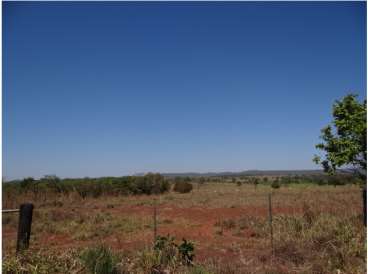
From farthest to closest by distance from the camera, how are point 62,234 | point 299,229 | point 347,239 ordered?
1. point 62,234
2. point 299,229
3. point 347,239

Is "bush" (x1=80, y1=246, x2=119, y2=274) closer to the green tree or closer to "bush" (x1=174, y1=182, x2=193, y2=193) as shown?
the green tree

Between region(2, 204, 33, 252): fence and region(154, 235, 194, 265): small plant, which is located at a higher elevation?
Answer: region(2, 204, 33, 252): fence

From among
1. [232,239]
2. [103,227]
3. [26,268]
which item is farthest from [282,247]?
[103,227]

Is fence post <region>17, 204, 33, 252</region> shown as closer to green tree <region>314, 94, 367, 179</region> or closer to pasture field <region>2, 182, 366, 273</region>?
pasture field <region>2, 182, 366, 273</region>

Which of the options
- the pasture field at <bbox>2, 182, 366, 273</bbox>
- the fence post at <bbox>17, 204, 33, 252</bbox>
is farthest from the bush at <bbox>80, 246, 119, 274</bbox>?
the fence post at <bbox>17, 204, 33, 252</bbox>

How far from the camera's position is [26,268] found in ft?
15.6

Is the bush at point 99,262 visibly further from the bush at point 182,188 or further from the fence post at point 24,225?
the bush at point 182,188

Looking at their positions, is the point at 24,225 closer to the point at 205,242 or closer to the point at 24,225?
the point at 24,225

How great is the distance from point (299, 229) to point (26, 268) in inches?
246

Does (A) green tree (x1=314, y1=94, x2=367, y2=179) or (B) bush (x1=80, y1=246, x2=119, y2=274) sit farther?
(A) green tree (x1=314, y1=94, x2=367, y2=179)

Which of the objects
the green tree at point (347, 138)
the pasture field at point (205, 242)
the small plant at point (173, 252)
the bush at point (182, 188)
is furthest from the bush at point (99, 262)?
the bush at point (182, 188)

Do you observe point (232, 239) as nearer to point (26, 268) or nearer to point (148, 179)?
point (26, 268)

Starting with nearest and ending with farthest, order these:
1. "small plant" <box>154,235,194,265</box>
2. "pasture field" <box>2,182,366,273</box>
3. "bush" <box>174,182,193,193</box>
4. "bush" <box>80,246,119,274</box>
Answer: "bush" <box>80,246,119,274</box>, "pasture field" <box>2,182,366,273</box>, "small plant" <box>154,235,194,265</box>, "bush" <box>174,182,193,193</box>

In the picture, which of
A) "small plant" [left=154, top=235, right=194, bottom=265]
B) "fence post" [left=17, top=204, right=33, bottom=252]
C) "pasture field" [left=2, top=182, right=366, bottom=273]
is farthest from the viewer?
"fence post" [left=17, top=204, right=33, bottom=252]
